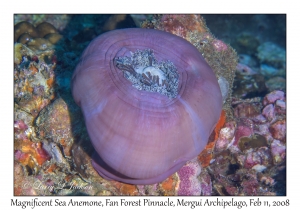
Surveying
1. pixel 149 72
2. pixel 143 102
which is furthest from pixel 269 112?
pixel 143 102

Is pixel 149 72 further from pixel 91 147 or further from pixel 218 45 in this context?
pixel 218 45

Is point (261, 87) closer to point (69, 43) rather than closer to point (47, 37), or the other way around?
point (69, 43)

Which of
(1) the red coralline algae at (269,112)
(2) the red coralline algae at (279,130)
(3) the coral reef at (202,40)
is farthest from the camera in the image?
(1) the red coralline algae at (269,112)

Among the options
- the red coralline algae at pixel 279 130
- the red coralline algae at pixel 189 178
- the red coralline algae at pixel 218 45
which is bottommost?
the red coralline algae at pixel 189 178

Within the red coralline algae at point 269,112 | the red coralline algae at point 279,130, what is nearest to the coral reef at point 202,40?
the red coralline algae at point 269,112

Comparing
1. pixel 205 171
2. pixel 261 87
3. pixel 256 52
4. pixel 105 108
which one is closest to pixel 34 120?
pixel 105 108

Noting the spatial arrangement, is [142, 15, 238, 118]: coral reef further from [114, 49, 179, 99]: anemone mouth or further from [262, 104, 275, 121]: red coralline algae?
[114, 49, 179, 99]: anemone mouth

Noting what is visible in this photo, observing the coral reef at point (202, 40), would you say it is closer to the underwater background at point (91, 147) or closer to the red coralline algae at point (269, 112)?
the underwater background at point (91, 147)
